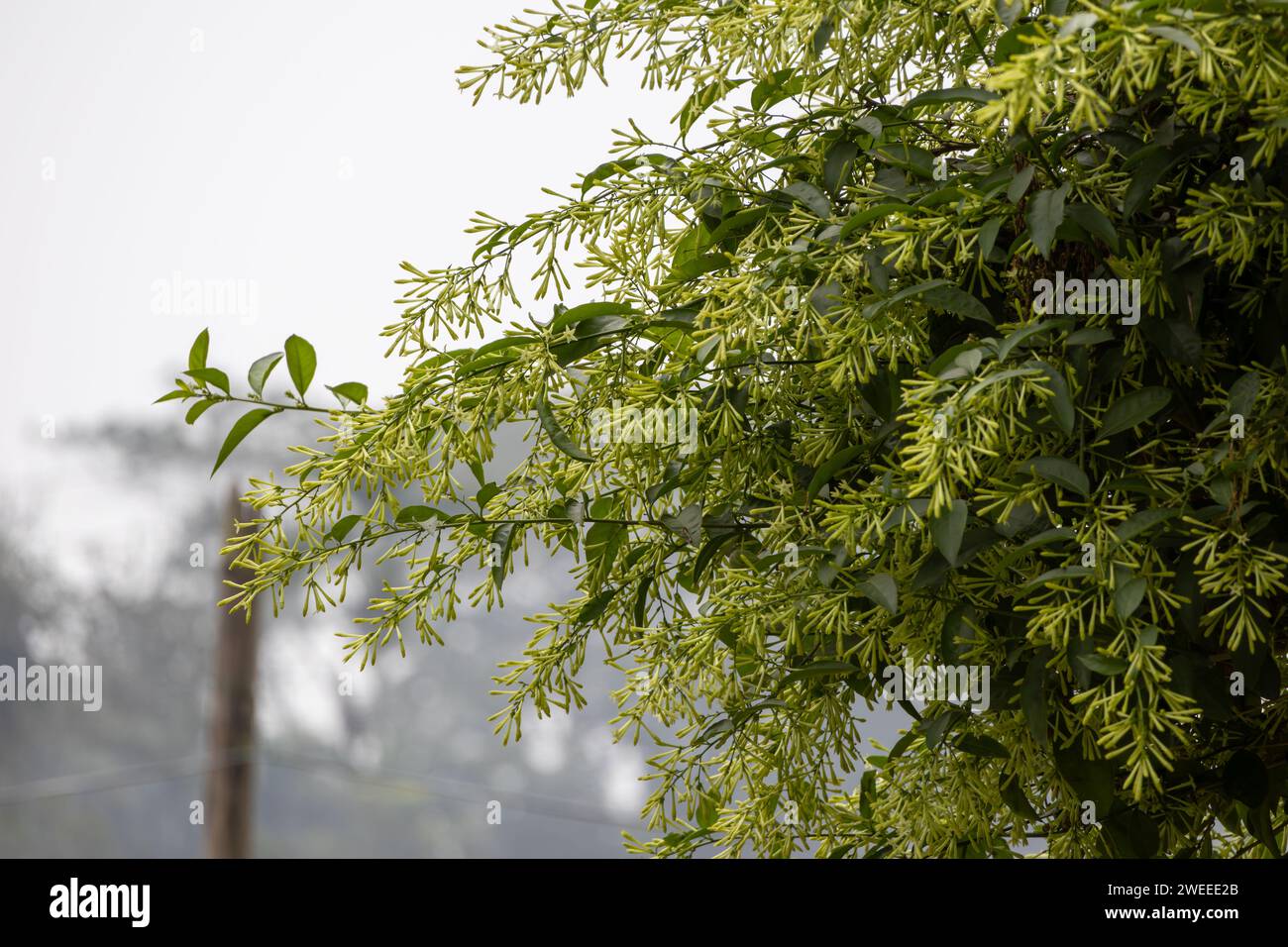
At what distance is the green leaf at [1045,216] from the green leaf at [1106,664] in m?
0.17

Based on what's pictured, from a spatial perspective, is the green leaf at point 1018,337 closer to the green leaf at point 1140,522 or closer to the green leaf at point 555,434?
the green leaf at point 1140,522

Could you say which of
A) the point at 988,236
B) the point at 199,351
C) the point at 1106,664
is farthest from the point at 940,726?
the point at 199,351

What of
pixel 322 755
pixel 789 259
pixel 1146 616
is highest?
pixel 789 259

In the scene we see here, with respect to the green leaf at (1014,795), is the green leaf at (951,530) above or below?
above

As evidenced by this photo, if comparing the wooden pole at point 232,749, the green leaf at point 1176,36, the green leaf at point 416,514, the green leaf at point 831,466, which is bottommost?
the wooden pole at point 232,749

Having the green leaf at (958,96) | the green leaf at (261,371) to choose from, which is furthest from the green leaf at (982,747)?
the green leaf at (261,371)

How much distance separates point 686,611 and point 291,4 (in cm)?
443

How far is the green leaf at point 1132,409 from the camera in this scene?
0.56 meters

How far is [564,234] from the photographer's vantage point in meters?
0.68

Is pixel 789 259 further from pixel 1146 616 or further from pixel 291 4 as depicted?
pixel 291 4

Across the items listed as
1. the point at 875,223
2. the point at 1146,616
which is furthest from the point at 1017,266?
the point at 1146,616

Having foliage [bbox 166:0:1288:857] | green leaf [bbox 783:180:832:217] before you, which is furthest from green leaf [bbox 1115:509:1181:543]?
green leaf [bbox 783:180:832:217]
